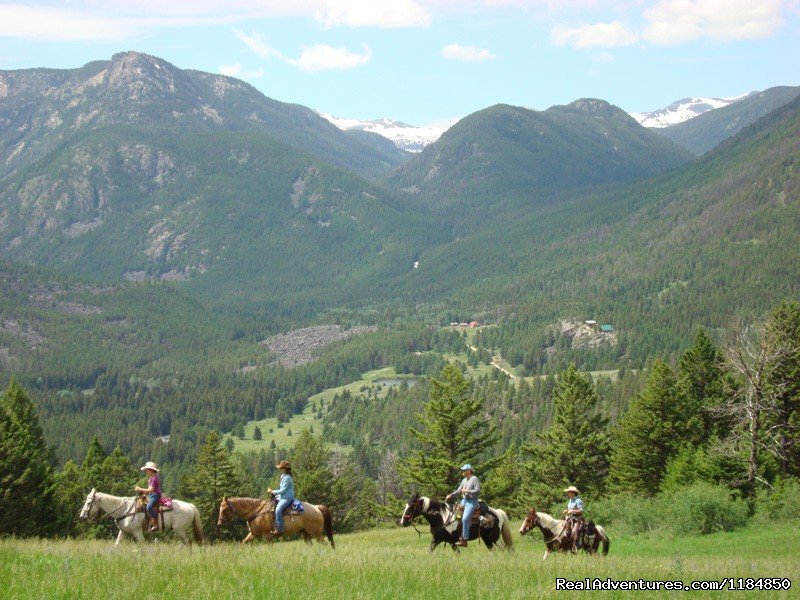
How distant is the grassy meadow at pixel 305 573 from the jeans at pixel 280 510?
122 inches

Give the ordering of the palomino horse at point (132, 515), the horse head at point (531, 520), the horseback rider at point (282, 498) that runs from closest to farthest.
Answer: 1. the horseback rider at point (282, 498)
2. the palomino horse at point (132, 515)
3. the horse head at point (531, 520)

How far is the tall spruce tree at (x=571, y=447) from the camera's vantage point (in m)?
60.5

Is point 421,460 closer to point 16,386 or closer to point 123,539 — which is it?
point 123,539

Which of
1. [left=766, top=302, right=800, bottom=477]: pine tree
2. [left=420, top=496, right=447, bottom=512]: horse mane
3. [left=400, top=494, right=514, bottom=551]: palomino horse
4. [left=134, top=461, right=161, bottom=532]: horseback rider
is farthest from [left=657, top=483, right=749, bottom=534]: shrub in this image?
[left=134, top=461, right=161, bottom=532]: horseback rider

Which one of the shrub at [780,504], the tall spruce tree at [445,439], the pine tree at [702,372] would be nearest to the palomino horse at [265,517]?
the shrub at [780,504]

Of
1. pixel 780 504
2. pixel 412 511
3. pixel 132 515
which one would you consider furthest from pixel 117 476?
pixel 780 504

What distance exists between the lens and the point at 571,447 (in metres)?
61.5

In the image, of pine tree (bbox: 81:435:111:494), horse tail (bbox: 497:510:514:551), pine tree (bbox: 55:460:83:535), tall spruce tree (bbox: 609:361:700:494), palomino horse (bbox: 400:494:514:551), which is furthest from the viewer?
pine tree (bbox: 81:435:111:494)

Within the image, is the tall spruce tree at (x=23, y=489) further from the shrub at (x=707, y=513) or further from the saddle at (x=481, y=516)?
the shrub at (x=707, y=513)

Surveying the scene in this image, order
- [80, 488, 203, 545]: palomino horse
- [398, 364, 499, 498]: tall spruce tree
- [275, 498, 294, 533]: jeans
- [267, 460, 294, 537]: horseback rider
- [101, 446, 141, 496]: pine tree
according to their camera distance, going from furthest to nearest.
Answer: [101, 446, 141, 496]: pine tree < [398, 364, 499, 498]: tall spruce tree < [80, 488, 203, 545]: palomino horse < [275, 498, 294, 533]: jeans < [267, 460, 294, 537]: horseback rider

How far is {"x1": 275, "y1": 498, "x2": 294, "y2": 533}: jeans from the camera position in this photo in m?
27.9

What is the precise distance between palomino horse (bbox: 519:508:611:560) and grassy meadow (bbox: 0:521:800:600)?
6.12 m

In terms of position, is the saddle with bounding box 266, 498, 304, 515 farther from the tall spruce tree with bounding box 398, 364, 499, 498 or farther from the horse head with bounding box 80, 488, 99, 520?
the tall spruce tree with bounding box 398, 364, 499, 498

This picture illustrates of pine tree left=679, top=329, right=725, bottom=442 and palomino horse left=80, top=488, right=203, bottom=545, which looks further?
pine tree left=679, top=329, right=725, bottom=442
